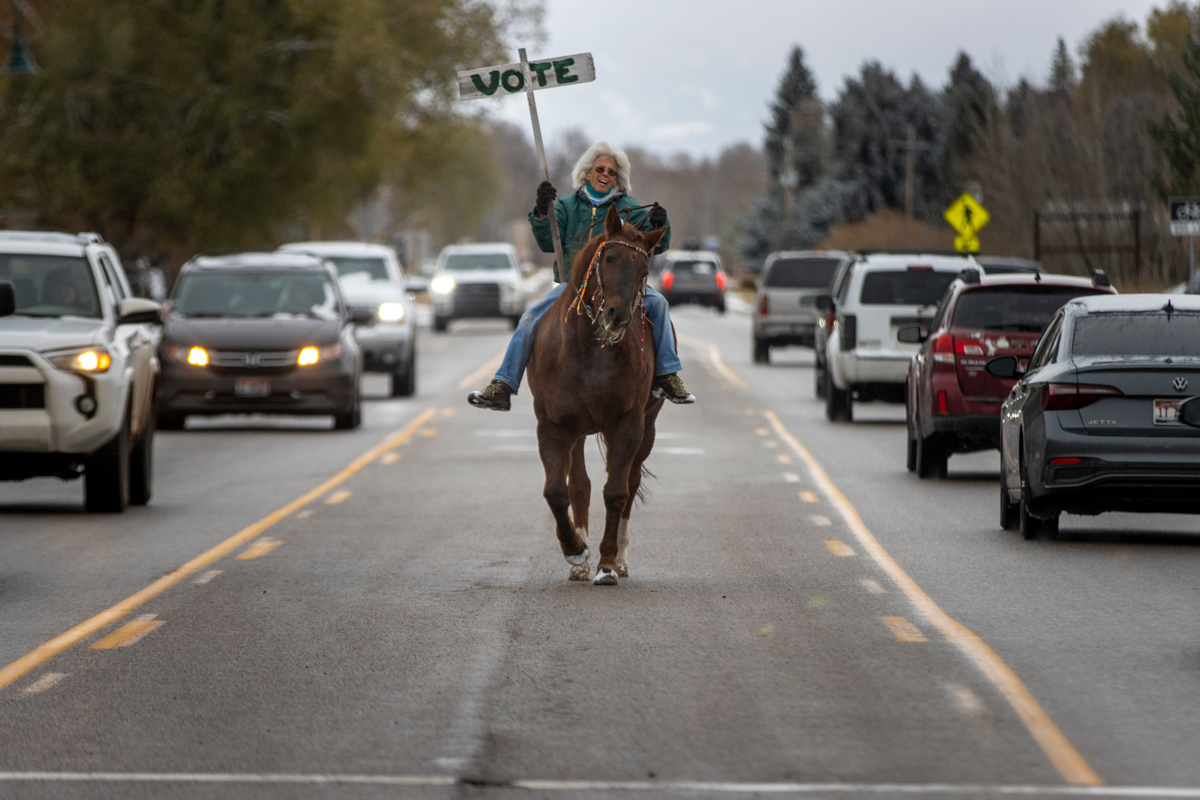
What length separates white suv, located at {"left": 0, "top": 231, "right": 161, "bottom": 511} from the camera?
14.2m

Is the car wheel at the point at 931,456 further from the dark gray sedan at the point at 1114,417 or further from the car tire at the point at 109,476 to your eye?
the car tire at the point at 109,476

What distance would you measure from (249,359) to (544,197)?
37.4 feet

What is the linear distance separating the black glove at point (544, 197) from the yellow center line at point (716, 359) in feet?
66.0

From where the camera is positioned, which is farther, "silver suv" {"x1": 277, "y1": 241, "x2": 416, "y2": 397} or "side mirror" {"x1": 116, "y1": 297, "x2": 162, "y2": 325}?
"silver suv" {"x1": 277, "y1": 241, "x2": 416, "y2": 397}

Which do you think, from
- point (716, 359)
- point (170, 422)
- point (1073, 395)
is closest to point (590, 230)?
point (1073, 395)

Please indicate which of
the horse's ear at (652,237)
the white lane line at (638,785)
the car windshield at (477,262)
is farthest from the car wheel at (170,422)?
the car windshield at (477,262)

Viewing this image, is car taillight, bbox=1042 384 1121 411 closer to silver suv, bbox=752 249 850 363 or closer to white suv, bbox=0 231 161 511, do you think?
white suv, bbox=0 231 161 511

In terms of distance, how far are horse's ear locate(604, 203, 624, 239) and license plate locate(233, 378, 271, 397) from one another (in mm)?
12425

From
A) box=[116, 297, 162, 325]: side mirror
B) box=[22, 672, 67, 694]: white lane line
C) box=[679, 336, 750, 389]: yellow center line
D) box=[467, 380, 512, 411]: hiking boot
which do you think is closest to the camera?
box=[22, 672, 67, 694]: white lane line

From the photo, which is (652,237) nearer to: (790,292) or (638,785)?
(638,785)

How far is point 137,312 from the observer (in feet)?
49.9


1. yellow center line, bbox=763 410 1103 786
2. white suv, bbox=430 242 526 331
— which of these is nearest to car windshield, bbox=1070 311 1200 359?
yellow center line, bbox=763 410 1103 786

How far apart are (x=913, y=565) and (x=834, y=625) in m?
2.48

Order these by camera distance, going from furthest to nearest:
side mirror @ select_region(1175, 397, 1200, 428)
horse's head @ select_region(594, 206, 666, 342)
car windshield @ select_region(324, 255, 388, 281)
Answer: car windshield @ select_region(324, 255, 388, 281) → side mirror @ select_region(1175, 397, 1200, 428) → horse's head @ select_region(594, 206, 666, 342)
